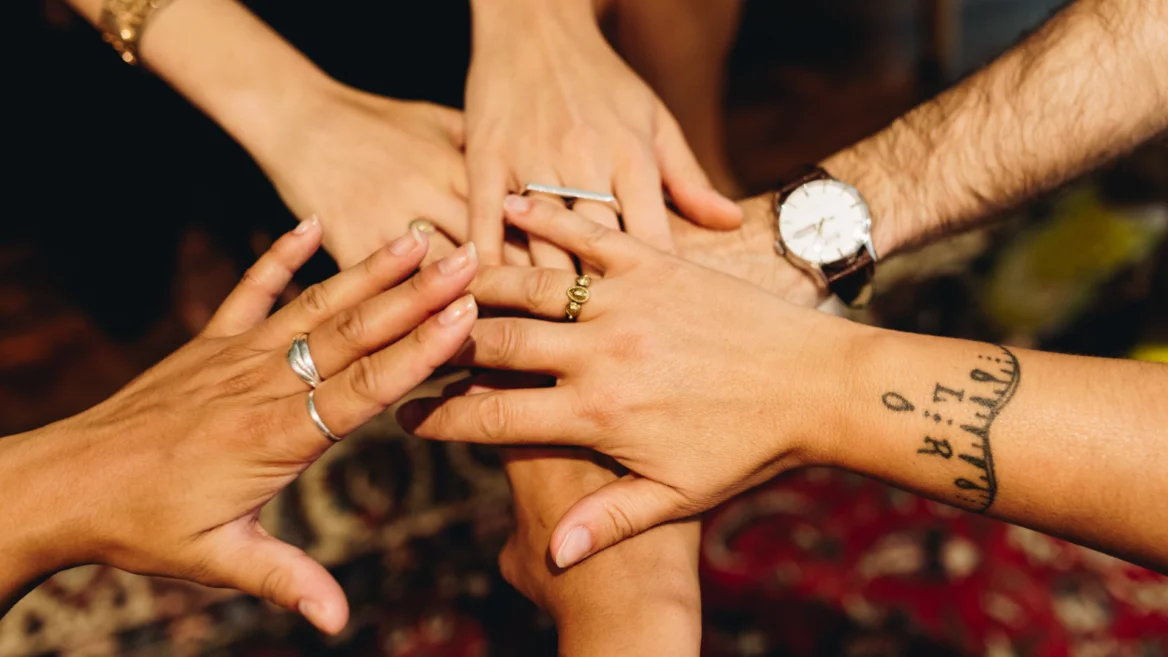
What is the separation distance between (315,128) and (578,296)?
590mm

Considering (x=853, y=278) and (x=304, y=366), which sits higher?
(x=304, y=366)

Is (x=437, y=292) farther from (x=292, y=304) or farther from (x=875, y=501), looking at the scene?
(x=875, y=501)

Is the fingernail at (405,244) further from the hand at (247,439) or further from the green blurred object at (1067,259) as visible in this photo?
the green blurred object at (1067,259)

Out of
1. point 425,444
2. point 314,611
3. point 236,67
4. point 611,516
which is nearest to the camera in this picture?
point 314,611

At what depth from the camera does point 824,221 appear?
1.16 meters

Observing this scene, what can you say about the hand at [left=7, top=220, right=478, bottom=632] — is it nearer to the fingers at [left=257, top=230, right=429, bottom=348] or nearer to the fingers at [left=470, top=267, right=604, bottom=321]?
the fingers at [left=257, top=230, right=429, bottom=348]

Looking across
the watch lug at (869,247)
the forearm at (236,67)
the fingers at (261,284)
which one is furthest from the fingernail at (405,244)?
the watch lug at (869,247)

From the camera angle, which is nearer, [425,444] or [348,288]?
[348,288]

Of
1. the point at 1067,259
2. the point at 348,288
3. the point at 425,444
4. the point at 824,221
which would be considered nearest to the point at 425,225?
the point at 348,288

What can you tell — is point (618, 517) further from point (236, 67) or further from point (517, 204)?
point (236, 67)

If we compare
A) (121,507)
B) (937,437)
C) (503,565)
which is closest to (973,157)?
(937,437)

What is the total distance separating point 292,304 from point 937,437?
873mm

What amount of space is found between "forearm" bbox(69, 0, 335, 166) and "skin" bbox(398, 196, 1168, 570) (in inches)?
21.2

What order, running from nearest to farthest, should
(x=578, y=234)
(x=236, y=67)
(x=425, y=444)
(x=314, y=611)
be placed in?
(x=314, y=611) → (x=578, y=234) → (x=236, y=67) → (x=425, y=444)
